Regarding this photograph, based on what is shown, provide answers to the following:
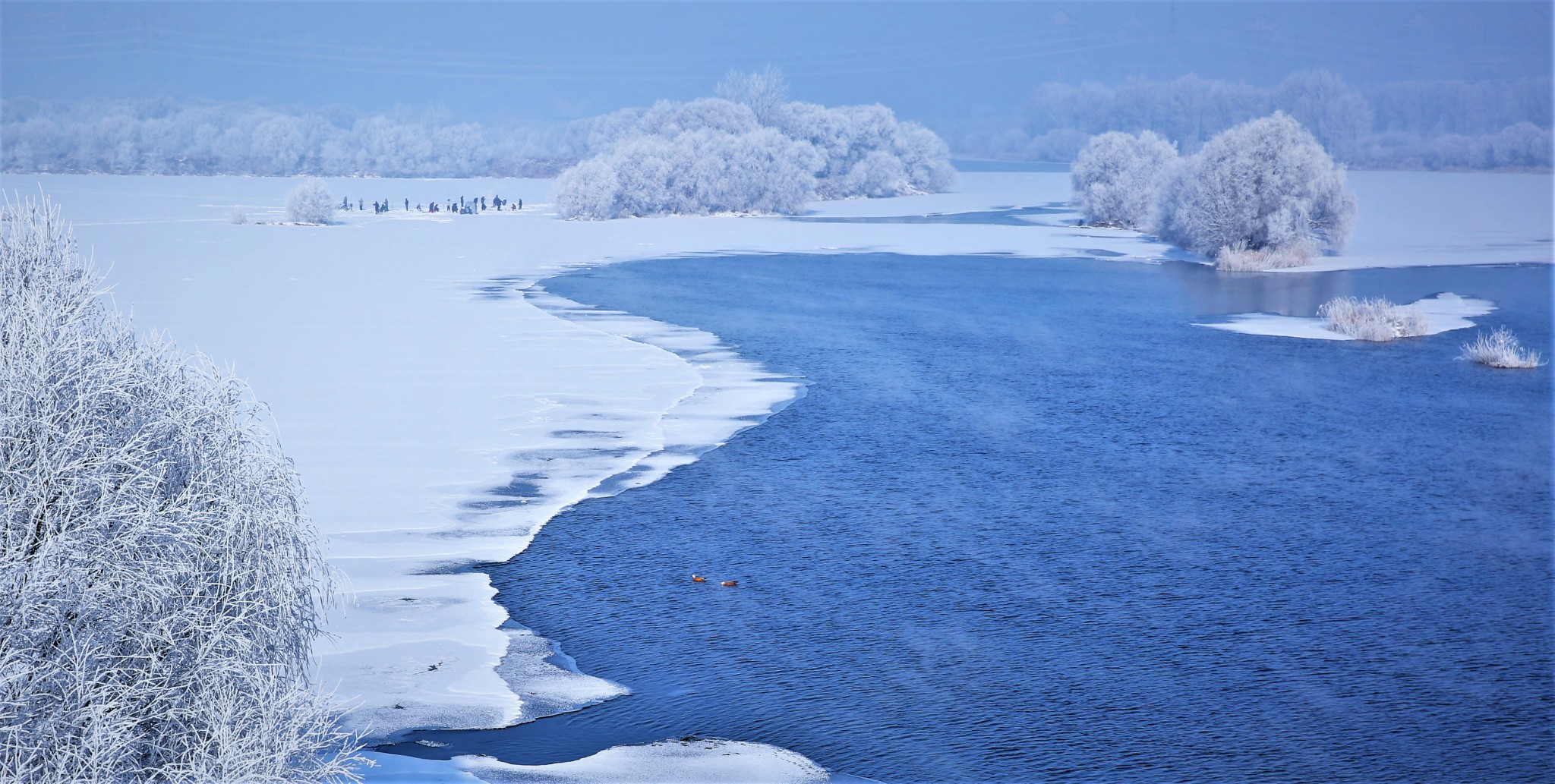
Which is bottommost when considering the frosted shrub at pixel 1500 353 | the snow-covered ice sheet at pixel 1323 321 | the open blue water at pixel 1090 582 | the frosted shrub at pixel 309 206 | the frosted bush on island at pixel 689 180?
the open blue water at pixel 1090 582

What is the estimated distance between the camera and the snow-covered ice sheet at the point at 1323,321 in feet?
67.5

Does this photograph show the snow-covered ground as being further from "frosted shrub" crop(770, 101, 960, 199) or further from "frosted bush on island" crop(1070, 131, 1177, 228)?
"frosted shrub" crop(770, 101, 960, 199)

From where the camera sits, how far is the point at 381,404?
14.0 metres

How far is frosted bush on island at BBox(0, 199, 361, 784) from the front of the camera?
4.23 m

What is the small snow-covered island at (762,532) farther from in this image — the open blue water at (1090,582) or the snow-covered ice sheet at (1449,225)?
the snow-covered ice sheet at (1449,225)

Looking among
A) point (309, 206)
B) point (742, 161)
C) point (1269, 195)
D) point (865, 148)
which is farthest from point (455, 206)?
point (865, 148)

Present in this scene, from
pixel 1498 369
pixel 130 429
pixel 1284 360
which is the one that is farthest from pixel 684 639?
pixel 1498 369

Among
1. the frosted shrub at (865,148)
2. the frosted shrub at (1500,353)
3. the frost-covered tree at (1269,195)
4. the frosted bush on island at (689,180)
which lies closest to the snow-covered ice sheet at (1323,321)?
the frosted shrub at (1500,353)

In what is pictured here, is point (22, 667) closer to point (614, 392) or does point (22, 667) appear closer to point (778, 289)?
point (614, 392)

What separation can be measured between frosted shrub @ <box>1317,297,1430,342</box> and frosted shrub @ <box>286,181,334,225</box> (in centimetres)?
3453

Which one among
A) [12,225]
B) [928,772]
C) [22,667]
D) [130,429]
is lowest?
[928,772]

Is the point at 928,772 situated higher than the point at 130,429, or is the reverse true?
the point at 130,429

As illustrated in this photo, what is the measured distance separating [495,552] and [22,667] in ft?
16.7

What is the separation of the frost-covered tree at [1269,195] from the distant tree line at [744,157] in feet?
84.0
